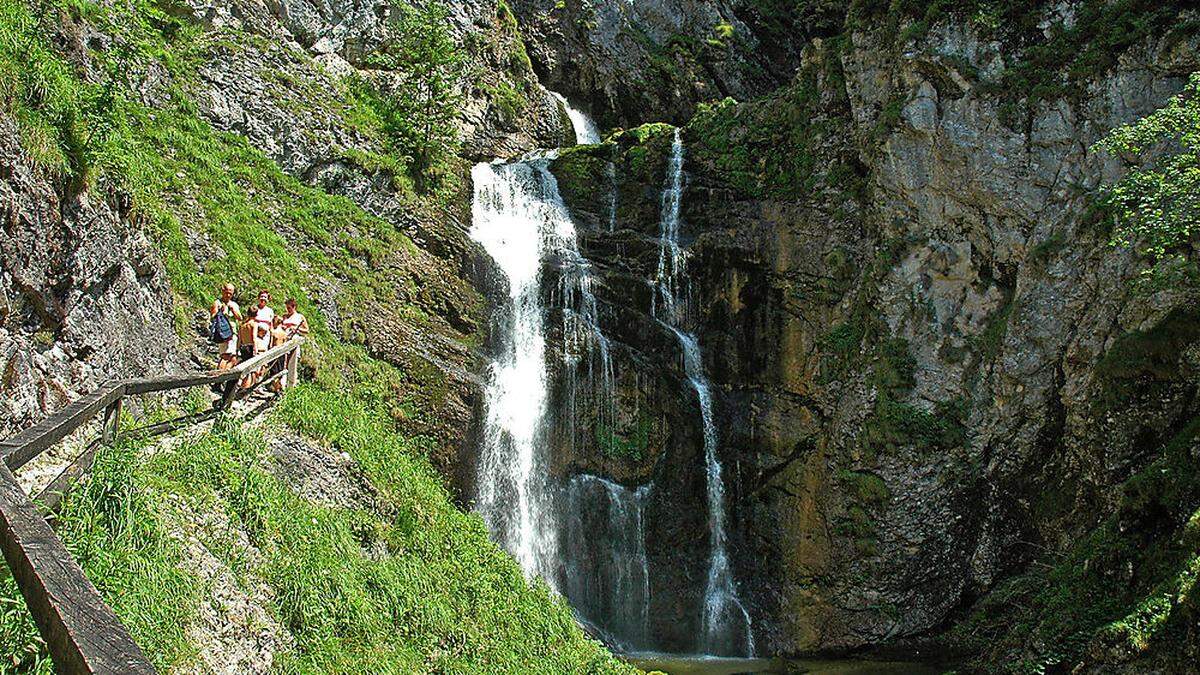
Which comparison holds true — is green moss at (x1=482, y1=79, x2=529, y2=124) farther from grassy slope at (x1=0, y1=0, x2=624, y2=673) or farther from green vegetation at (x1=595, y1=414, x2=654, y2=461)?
green vegetation at (x1=595, y1=414, x2=654, y2=461)

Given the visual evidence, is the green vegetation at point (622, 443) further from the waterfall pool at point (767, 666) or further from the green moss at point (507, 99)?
the green moss at point (507, 99)

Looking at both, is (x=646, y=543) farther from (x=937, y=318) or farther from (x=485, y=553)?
(x=937, y=318)

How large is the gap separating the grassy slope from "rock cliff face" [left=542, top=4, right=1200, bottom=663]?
5.07 meters

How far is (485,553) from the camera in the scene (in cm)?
1179

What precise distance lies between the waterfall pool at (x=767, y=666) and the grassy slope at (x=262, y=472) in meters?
3.29

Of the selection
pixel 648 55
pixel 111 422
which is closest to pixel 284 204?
pixel 111 422

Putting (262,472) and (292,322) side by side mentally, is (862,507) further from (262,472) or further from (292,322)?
(262,472)

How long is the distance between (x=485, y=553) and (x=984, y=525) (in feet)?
29.7

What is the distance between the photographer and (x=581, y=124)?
27125mm

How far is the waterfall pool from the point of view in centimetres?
1409

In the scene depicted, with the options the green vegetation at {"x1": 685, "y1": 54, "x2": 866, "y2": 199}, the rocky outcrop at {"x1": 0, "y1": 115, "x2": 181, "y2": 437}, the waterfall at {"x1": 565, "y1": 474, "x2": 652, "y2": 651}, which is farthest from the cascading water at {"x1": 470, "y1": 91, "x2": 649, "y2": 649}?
the rocky outcrop at {"x1": 0, "y1": 115, "x2": 181, "y2": 437}

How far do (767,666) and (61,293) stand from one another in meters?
12.6

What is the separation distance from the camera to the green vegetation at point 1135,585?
8391 millimetres

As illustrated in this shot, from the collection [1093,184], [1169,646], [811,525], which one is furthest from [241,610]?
[1093,184]
